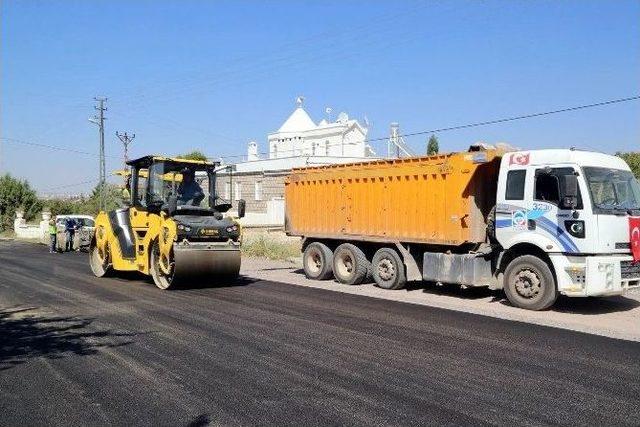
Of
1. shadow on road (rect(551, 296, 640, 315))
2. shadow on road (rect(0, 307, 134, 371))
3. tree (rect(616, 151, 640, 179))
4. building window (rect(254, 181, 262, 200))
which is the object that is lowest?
shadow on road (rect(551, 296, 640, 315))

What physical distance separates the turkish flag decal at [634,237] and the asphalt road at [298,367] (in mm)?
2664

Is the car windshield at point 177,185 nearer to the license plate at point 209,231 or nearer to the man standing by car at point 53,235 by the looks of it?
the license plate at point 209,231

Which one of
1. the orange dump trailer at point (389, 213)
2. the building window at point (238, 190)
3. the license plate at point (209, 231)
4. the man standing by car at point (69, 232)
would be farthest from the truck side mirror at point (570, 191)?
the building window at point (238, 190)

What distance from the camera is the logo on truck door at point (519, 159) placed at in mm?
11375

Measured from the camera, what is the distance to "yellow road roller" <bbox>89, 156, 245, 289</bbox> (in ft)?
42.3

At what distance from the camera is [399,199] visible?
13523 millimetres

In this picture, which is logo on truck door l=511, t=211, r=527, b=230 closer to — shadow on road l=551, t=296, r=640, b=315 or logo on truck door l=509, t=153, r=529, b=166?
logo on truck door l=509, t=153, r=529, b=166

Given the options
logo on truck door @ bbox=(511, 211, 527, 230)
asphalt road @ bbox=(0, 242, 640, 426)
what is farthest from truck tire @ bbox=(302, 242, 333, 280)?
logo on truck door @ bbox=(511, 211, 527, 230)

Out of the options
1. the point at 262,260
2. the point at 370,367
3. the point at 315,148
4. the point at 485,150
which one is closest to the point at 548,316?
the point at 485,150

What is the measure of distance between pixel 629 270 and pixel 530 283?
1667mm

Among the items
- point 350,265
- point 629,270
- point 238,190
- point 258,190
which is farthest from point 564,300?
point 238,190

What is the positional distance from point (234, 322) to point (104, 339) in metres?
1.96

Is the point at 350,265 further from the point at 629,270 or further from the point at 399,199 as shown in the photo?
the point at 629,270

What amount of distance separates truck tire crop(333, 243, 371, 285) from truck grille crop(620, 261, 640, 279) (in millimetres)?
5729
